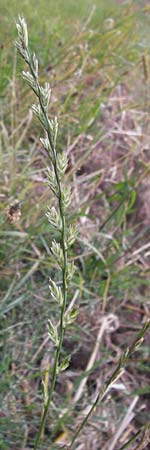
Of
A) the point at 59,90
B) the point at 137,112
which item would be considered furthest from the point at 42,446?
the point at 137,112

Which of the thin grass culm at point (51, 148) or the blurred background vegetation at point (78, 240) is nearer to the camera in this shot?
the thin grass culm at point (51, 148)

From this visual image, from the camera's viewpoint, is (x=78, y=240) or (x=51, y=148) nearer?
A: (x=51, y=148)

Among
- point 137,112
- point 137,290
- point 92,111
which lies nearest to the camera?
point 137,290

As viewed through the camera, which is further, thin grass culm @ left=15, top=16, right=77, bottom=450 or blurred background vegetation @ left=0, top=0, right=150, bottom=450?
blurred background vegetation @ left=0, top=0, right=150, bottom=450

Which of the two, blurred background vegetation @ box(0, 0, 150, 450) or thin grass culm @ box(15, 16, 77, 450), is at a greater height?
thin grass culm @ box(15, 16, 77, 450)

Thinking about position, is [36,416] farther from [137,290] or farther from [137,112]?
[137,112]

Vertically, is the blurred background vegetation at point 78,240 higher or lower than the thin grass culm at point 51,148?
lower

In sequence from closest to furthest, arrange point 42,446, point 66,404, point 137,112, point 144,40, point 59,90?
1. point 42,446
2. point 66,404
3. point 59,90
4. point 137,112
5. point 144,40

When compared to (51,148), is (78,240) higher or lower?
lower
